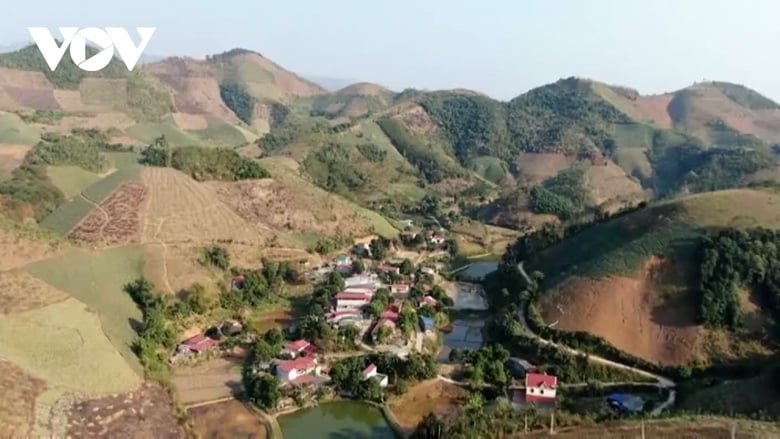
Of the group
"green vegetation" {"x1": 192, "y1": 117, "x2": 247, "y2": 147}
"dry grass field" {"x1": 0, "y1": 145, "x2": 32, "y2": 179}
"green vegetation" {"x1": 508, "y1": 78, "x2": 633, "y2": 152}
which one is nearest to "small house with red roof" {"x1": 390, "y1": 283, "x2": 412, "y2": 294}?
"dry grass field" {"x1": 0, "y1": 145, "x2": 32, "y2": 179}

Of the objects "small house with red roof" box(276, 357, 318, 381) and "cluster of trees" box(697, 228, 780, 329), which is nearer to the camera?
"small house with red roof" box(276, 357, 318, 381)

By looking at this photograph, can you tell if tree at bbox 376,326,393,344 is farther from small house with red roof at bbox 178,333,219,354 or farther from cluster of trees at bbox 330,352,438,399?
small house with red roof at bbox 178,333,219,354

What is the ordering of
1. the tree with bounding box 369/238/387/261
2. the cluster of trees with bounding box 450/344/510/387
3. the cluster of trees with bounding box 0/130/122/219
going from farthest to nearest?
the tree with bounding box 369/238/387/261, the cluster of trees with bounding box 0/130/122/219, the cluster of trees with bounding box 450/344/510/387

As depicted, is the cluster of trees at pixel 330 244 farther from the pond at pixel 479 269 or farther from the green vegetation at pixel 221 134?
the green vegetation at pixel 221 134

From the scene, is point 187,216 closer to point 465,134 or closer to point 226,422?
point 226,422

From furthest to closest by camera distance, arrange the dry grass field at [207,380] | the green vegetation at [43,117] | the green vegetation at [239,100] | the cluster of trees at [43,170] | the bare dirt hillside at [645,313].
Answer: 1. the green vegetation at [239,100]
2. the green vegetation at [43,117]
3. the cluster of trees at [43,170]
4. the bare dirt hillside at [645,313]
5. the dry grass field at [207,380]

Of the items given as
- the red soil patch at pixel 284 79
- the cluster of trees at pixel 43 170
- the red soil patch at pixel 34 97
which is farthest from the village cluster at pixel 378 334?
the red soil patch at pixel 284 79
